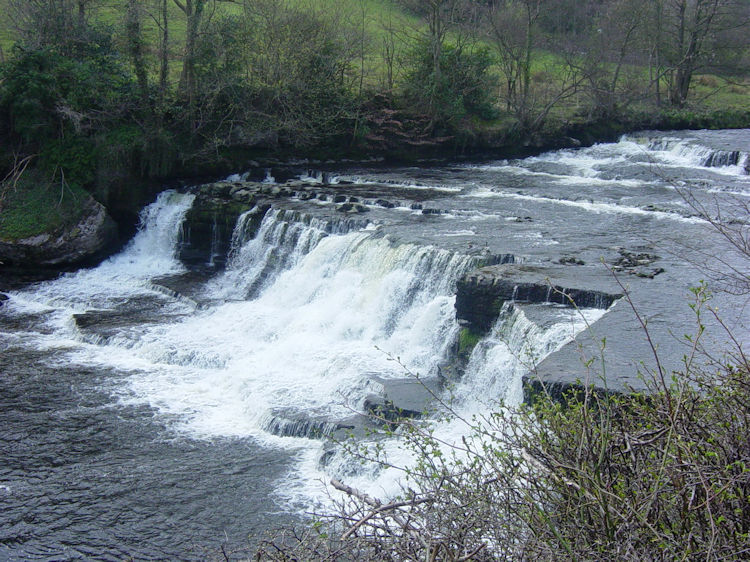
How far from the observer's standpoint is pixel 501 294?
45.2 feet

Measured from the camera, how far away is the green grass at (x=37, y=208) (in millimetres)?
20250

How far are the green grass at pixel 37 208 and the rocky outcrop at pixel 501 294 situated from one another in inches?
489

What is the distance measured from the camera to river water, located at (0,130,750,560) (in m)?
10.6

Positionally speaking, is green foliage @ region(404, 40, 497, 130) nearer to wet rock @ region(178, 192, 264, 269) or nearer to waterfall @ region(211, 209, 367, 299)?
wet rock @ region(178, 192, 264, 269)

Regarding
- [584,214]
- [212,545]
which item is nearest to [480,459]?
[212,545]

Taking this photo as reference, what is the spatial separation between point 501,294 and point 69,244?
12930mm

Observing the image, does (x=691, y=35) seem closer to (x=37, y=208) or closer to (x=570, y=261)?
(x=570, y=261)

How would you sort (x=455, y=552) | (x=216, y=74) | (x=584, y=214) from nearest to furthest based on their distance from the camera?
(x=455, y=552) < (x=584, y=214) < (x=216, y=74)

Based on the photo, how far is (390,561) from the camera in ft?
14.9

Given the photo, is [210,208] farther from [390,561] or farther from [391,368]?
[390,561]

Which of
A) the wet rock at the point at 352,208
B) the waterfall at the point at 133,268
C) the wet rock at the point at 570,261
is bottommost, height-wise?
the waterfall at the point at 133,268

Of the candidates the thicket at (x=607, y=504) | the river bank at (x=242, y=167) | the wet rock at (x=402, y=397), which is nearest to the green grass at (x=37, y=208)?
the river bank at (x=242, y=167)

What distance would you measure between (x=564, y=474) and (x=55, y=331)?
48.6ft

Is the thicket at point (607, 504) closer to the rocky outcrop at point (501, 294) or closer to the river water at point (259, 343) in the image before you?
the river water at point (259, 343)
